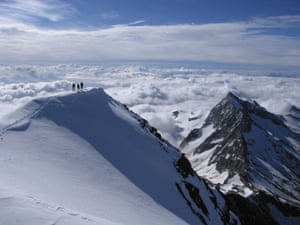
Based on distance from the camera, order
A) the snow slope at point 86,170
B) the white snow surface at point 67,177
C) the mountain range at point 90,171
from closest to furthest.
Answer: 1. the white snow surface at point 67,177
2. the snow slope at point 86,170
3. the mountain range at point 90,171

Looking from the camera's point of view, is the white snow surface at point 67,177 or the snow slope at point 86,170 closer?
the white snow surface at point 67,177

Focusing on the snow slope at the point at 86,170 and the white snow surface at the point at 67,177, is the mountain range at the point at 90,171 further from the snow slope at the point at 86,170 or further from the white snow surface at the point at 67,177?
the white snow surface at the point at 67,177

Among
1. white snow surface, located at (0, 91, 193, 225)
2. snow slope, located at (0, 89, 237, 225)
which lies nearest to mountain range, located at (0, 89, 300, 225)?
snow slope, located at (0, 89, 237, 225)

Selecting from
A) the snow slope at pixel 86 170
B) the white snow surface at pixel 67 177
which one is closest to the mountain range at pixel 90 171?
the snow slope at pixel 86 170

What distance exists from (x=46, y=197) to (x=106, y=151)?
33701mm

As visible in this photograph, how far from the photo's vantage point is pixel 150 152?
8294cm

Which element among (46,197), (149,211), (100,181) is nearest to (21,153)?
(100,181)

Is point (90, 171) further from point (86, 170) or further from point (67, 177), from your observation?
point (67, 177)

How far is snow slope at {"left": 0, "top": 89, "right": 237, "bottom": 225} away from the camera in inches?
1153

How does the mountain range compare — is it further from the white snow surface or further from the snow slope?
the white snow surface

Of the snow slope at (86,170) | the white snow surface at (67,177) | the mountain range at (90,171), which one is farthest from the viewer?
the mountain range at (90,171)

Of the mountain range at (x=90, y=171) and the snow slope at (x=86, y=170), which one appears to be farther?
the mountain range at (x=90, y=171)

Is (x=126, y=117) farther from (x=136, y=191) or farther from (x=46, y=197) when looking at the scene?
(x=46, y=197)

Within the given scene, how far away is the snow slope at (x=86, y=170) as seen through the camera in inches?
1153
